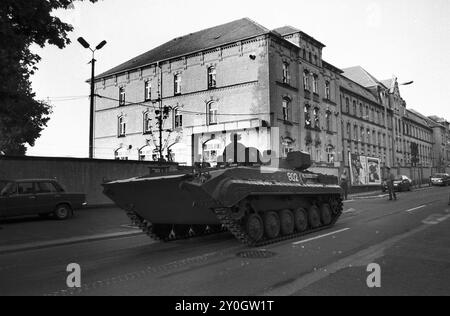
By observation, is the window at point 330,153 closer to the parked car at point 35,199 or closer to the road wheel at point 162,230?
the parked car at point 35,199

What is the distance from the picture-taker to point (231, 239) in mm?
10570

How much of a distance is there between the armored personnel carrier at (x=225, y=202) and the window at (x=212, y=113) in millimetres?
21876

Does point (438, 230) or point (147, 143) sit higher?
point (147, 143)

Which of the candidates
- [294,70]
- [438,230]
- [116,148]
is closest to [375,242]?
[438,230]

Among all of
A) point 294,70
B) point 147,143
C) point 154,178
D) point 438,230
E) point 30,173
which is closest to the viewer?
point 154,178

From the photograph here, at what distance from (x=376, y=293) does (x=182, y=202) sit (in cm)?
497

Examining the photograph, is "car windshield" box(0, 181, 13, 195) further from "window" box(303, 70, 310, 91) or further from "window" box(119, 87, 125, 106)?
"window" box(303, 70, 310, 91)

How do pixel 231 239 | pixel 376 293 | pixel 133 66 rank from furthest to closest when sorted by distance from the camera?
pixel 133 66
pixel 231 239
pixel 376 293

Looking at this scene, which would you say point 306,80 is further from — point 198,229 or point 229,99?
point 198,229

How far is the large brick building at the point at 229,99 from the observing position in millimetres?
31703

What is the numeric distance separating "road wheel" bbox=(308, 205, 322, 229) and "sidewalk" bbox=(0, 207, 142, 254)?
17.7ft

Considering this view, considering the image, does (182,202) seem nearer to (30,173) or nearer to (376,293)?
(376,293)

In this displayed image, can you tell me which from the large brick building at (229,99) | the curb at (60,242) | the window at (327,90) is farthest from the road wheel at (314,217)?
the window at (327,90)

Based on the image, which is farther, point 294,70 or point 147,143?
point 147,143
